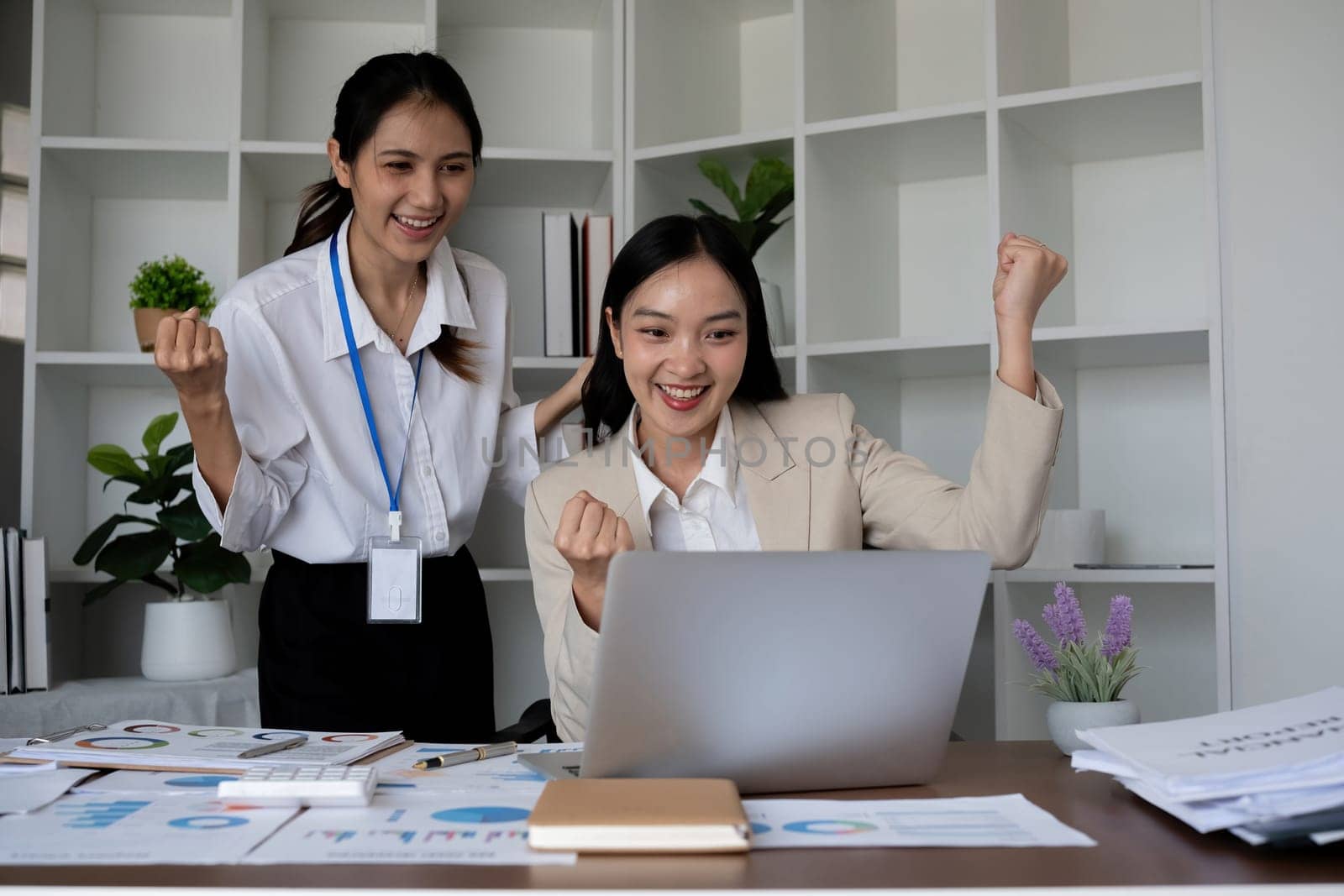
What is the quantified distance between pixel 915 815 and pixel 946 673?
15 centimetres

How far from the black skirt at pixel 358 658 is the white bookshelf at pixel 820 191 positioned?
2.07 feet

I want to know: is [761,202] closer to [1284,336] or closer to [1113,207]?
[1113,207]

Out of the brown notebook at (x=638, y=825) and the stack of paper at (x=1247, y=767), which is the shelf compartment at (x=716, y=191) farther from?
the brown notebook at (x=638, y=825)

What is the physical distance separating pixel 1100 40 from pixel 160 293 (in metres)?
2.25

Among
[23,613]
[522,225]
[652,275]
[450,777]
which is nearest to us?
[450,777]

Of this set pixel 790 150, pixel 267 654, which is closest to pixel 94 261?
pixel 267 654

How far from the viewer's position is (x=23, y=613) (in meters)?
2.52

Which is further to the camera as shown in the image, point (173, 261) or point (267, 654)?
point (173, 261)

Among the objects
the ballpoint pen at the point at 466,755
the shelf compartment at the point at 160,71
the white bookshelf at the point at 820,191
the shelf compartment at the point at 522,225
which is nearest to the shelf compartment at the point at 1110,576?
the white bookshelf at the point at 820,191

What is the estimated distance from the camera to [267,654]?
2.10 m

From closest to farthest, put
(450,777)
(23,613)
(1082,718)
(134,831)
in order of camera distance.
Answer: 1. (134,831)
2. (450,777)
3. (1082,718)
4. (23,613)

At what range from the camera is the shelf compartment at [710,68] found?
2883mm

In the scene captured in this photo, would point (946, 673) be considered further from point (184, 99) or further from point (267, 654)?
point (184, 99)

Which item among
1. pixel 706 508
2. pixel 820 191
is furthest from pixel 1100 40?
pixel 706 508
